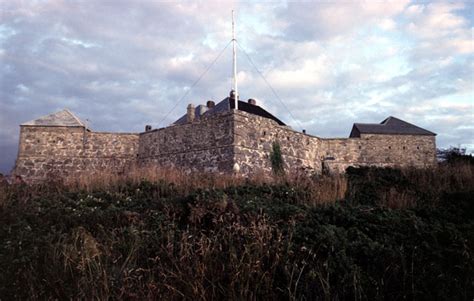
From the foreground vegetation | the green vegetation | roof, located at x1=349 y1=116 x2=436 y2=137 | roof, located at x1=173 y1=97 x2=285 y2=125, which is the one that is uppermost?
roof, located at x1=173 y1=97 x2=285 y2=125

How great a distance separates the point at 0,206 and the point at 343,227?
18.7ft

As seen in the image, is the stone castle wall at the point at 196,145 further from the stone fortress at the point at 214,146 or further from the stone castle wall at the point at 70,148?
the stone castle wall at the point at 70,148

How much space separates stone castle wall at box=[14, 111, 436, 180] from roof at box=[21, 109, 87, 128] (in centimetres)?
35

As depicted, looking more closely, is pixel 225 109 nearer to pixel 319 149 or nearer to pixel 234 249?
pixel 319 149

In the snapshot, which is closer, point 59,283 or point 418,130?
point 59,283

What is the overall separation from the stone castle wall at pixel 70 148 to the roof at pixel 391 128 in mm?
13998

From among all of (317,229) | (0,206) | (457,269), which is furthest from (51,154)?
(457,269)

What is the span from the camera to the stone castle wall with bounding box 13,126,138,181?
66.3 feet

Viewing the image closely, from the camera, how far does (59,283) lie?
385cm

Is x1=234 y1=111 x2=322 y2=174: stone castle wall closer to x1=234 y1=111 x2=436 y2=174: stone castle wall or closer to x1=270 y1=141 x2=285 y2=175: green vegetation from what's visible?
x1=234 y1=111 x2=436 y2=174: stone castle wall

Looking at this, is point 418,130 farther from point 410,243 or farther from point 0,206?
point 0,206

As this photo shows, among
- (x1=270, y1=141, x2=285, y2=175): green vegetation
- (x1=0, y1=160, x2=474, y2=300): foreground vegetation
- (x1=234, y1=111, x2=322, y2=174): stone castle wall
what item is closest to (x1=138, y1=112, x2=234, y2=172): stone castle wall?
(x1=234, y1=111, x2=322, y2=174): stone castle wall

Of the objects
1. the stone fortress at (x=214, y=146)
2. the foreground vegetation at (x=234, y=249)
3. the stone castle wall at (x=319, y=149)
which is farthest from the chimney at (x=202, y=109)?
the foreground vegetation at (x=234, y=249)

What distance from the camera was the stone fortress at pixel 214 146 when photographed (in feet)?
55.5
